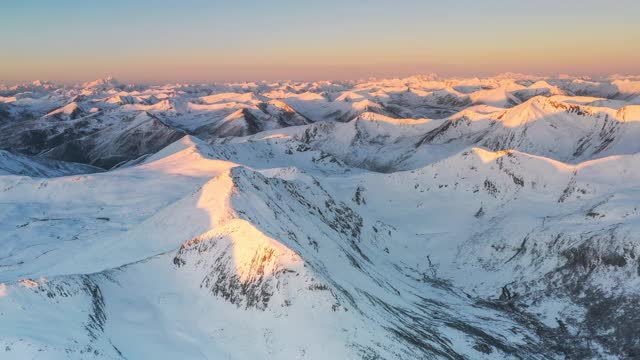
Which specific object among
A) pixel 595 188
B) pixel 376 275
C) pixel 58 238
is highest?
pixel 595 188

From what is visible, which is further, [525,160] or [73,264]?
[525,160]

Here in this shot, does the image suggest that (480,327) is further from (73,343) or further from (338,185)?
(338,185)

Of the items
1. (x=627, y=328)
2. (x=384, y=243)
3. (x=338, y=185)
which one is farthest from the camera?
(x=338, y=185)

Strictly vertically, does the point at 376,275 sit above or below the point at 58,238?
above

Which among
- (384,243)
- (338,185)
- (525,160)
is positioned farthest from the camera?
(338,185)

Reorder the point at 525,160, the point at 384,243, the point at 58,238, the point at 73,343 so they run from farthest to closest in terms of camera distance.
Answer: the point at 525,160 < the point at 58,238 < the point at 384,243 < the point at 73,343

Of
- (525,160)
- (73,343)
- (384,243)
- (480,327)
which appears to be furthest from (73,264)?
(525,160)

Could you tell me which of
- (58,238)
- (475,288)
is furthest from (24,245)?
(475,288)

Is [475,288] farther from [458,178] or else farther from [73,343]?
[73,343]

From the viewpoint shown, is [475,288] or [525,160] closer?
[475,288]
